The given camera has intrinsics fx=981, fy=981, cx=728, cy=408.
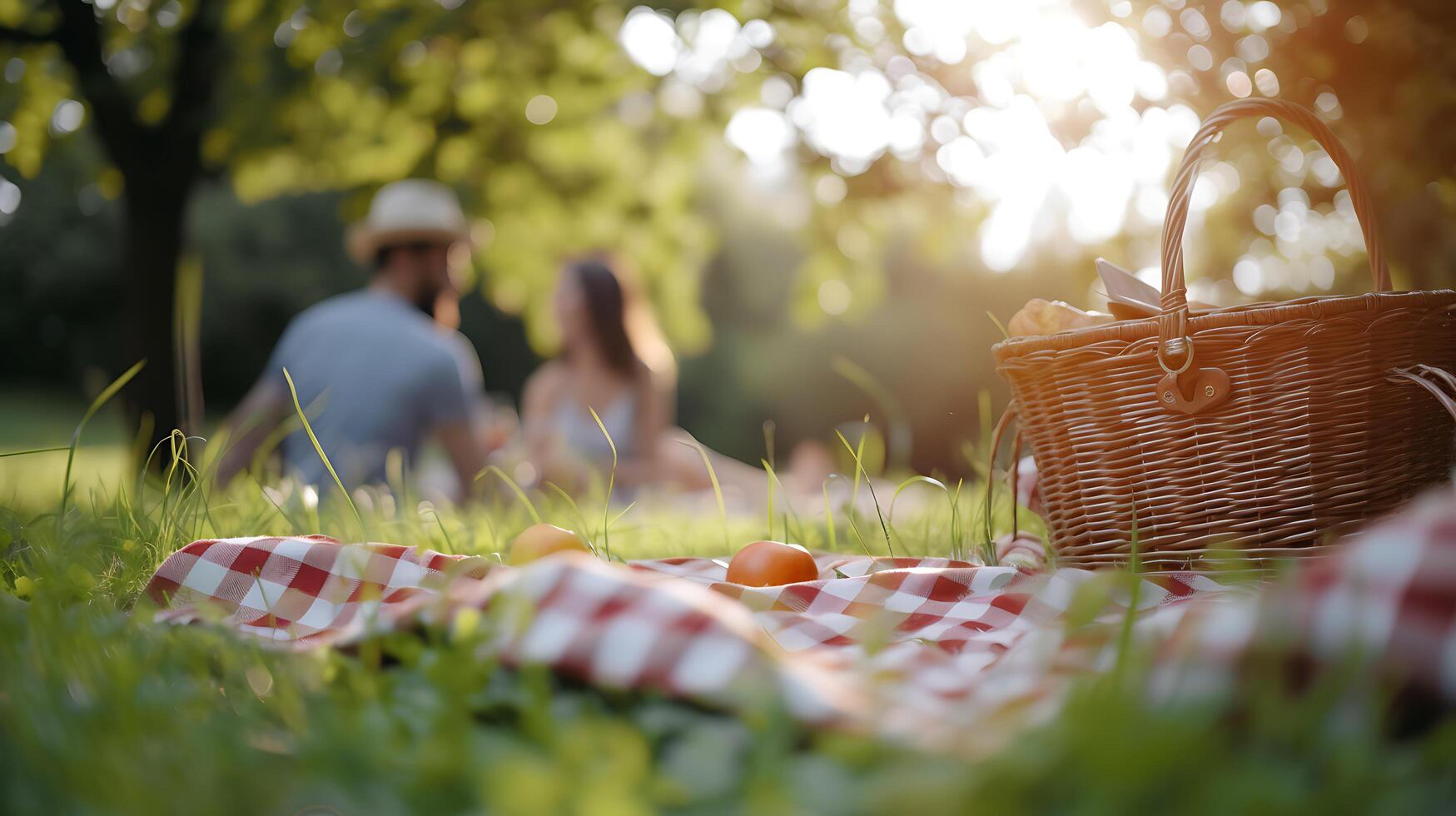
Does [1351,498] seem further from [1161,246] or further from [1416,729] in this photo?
[1416,729]

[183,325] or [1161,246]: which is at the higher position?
[1161,246]

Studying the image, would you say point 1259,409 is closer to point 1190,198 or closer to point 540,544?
point 1190,198

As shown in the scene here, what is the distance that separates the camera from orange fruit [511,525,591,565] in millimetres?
1417

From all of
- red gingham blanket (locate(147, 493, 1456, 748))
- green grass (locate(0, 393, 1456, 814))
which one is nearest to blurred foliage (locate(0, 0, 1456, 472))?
red gingham blanket (locate(147, 493, 1456, 748))

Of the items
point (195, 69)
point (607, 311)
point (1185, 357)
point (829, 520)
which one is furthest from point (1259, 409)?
point (195, 69)

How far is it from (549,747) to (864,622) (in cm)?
59

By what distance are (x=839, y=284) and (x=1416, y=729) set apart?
431 centimetres

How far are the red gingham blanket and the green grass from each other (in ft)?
0.09

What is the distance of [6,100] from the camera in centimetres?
406

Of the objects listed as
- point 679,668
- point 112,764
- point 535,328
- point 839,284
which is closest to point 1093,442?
point 679,668

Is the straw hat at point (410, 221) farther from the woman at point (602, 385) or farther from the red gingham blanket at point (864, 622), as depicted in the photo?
the red gingham blanket at point (864, 622)

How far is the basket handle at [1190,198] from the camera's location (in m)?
1.35

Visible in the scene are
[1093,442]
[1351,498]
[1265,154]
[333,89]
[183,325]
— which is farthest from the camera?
[333,89]

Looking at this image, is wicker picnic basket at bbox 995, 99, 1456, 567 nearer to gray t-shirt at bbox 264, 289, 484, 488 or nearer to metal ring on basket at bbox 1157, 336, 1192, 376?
metal ring on basket at bbox 1157, 336, 1192, 376
